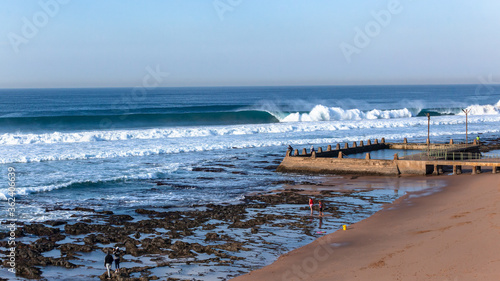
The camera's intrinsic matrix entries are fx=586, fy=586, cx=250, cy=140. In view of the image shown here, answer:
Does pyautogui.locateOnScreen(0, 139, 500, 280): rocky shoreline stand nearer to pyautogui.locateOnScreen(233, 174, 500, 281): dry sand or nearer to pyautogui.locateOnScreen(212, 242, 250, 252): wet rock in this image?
pyautogui.locateOnScreen(212, 242, 250, 252): wet rock

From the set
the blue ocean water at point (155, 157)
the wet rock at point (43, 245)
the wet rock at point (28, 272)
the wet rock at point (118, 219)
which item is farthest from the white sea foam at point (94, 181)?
the wet rock at point (28, 272)

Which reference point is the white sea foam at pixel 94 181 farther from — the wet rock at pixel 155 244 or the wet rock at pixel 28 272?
the wet rock at pixel 28 272

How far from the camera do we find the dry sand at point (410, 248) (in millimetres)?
15570

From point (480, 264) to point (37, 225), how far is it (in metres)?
15.3

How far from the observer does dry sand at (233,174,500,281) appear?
51.1 feet

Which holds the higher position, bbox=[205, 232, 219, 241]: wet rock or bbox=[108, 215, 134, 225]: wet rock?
bbox=[108, 215, 134, 225]: wet rock

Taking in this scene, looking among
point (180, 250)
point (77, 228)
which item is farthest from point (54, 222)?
point (180, 250)

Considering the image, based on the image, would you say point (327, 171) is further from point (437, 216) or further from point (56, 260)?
point (56, 260)

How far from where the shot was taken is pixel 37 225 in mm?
Answer: 21734

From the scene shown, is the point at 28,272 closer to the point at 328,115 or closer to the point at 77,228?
the point at 77,228

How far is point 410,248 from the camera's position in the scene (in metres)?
17.8

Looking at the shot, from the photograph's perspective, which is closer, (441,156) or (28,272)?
(28,272)

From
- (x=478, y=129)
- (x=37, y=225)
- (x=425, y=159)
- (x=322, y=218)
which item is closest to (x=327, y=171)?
(x=425, y=159)

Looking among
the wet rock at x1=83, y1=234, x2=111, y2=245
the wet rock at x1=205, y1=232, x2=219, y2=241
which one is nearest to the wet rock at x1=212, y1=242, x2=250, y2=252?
the wet rock at x1=205, y1=232, x2=219, y2=241
